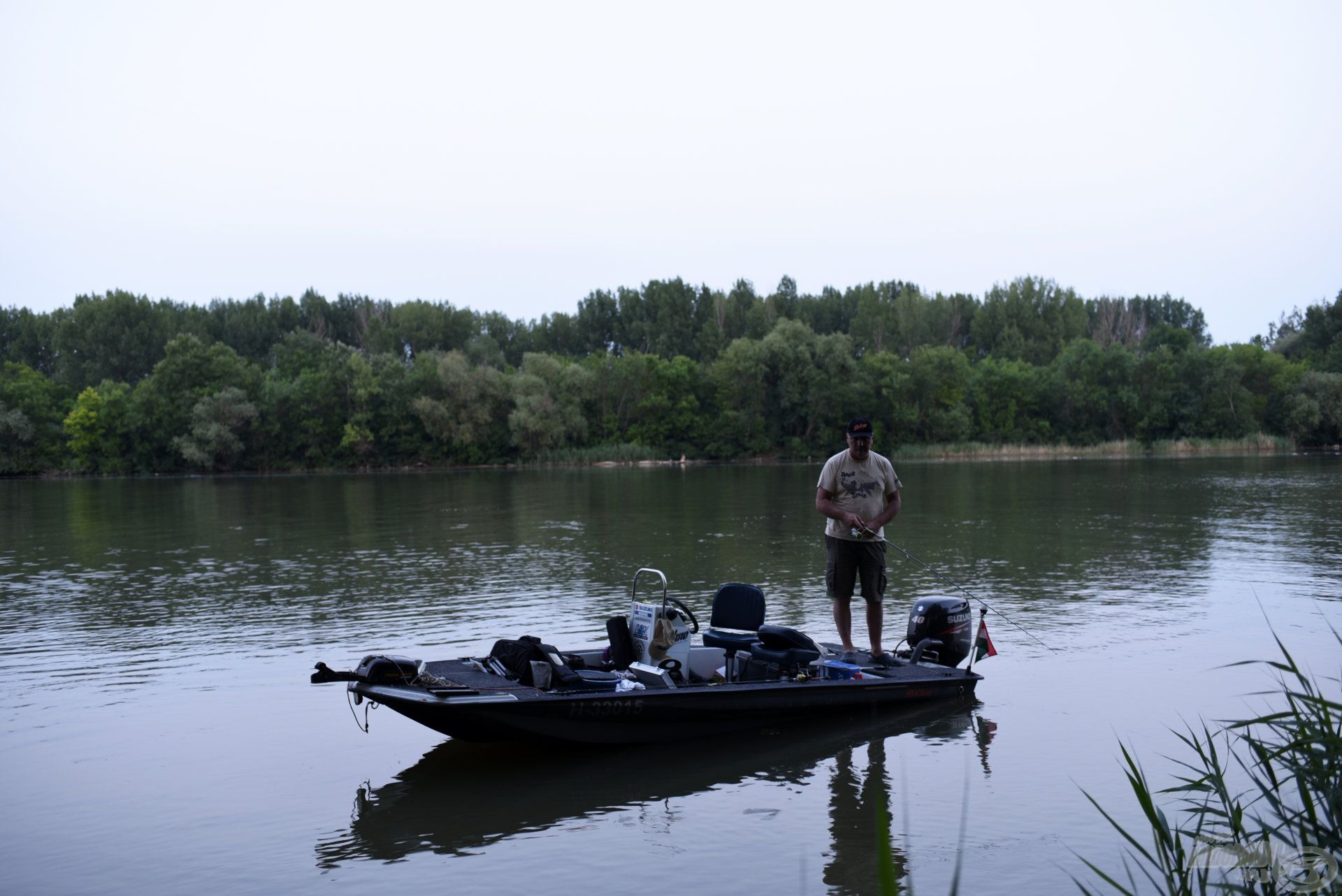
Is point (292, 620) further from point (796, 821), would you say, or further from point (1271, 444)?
point (1271, 444)

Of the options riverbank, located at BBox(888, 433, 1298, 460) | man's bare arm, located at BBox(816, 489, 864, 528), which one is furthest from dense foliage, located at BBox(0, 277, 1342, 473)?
man's bare arm, located at BBox(816, 489, 864, 528)

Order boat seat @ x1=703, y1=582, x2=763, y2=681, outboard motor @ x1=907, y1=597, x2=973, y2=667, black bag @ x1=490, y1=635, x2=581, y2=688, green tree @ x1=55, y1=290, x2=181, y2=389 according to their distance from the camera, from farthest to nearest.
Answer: green tree @ x1=55, y1=290, x2=181, y2=389 < outboard motor @ x1=907, y1=597, x2=973, y2=667 < boat seat @ x1=703, y1=582, x2=763, y2=681 < black bag @ x1=490, y1=635, x2=581, y2=688

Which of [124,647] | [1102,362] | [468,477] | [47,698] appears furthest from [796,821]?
[1102,362]

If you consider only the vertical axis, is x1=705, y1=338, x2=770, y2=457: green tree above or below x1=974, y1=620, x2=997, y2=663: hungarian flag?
above

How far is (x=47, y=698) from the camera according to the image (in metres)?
10.8

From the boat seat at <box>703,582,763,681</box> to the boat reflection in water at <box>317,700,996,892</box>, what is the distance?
1011 millimetres

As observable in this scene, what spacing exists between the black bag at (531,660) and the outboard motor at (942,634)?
359 centimetres

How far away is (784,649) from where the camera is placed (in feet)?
32.1

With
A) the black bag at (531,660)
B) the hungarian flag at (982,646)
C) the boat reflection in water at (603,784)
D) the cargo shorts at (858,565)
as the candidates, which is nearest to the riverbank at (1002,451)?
the hungarian flag at (982,646)

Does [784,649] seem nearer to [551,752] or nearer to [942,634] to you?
[942,634]

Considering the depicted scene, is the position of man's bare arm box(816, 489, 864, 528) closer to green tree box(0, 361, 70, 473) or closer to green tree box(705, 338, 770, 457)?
green tree box(705, 338, 770, 457)

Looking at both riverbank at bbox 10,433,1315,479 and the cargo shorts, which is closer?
the cargo shorts

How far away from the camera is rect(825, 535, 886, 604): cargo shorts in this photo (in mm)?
10578

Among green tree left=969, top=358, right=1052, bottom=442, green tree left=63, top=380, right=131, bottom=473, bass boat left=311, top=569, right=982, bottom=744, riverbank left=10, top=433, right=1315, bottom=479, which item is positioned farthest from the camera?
green tree left=969, top=358, right=1052, bottom=442
